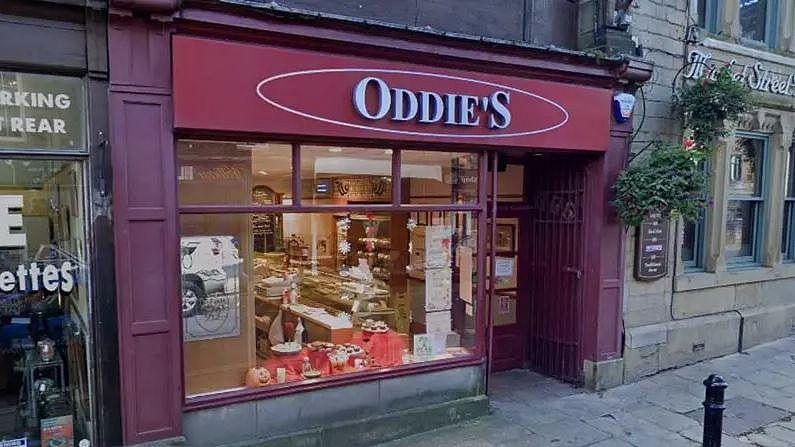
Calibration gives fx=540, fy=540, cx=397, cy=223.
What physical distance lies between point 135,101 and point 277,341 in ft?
8.24

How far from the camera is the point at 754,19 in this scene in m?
8.18

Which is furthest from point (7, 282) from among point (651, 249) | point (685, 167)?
point (651, 249)

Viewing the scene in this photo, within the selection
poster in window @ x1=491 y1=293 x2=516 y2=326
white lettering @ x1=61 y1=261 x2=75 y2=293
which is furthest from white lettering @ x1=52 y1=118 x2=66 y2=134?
poster in window @ x1=491 y1=293 x2=516 y2=326

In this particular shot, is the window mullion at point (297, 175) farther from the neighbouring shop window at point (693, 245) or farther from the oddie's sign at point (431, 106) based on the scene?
the neighbouring shop window at point (693, 245)

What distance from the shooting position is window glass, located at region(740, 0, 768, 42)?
318 inches

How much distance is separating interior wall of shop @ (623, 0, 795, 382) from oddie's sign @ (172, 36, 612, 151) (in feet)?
4.09

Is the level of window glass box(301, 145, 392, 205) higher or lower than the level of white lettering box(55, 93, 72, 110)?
lower

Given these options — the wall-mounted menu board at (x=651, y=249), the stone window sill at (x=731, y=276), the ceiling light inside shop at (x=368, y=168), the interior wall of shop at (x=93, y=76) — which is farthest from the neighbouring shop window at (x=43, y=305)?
the stone window sill at (x=731, y=276)

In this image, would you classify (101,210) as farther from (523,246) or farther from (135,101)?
(523,246)

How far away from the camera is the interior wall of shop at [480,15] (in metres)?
5.05

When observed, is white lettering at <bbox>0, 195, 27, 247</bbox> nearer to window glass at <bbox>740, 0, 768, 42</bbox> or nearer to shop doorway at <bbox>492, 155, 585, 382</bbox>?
shop doorway at <bbox>492, 155, 585, 382</bbox>

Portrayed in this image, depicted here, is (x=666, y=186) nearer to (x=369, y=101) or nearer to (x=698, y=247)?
(x=698, y=247)

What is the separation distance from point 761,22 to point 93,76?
358 inches


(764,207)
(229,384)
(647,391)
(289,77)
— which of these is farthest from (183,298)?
(764,207)
